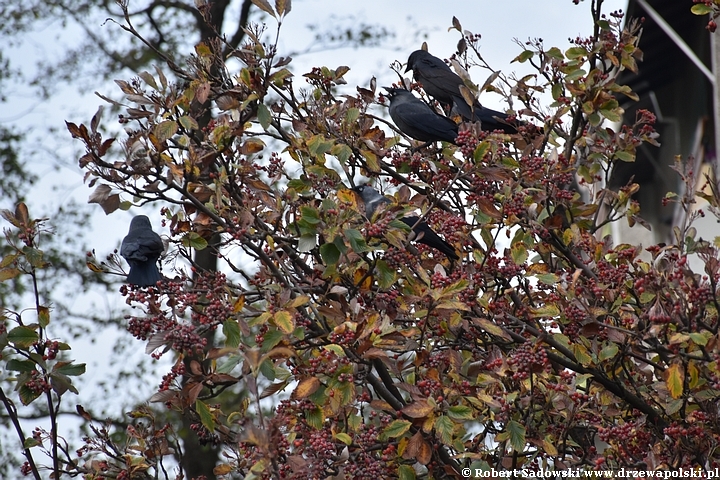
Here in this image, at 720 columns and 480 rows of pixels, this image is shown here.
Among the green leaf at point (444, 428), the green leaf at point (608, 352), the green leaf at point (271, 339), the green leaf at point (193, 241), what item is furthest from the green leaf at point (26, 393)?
the green leaf at point (608, 352)

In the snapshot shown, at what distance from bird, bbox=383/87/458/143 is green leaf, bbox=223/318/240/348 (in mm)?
1783

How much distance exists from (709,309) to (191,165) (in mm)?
2004

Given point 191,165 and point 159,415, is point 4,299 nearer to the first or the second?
point 159,415

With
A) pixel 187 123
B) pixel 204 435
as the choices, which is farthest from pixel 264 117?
pixel 204 435

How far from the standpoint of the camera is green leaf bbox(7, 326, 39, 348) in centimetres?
296

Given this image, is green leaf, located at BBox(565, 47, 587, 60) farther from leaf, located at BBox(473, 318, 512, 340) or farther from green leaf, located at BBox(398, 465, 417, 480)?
green leaf, located at BBox(398, 465, 417, 480)

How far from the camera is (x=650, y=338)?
2938mm

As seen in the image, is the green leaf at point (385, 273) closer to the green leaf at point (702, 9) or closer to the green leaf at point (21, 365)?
the green leaf at point (21, 365)

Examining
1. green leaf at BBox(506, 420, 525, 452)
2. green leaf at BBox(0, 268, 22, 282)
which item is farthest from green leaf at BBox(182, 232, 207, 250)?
green leaf at BBox(506, 420, 525, 452)

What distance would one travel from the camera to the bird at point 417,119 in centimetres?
420

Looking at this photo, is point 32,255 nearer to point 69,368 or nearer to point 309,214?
point 69,368

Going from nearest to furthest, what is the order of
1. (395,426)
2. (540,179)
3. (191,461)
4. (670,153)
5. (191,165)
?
(395,426) < (191,165) < (540,179) < (191,461) < (670,153)

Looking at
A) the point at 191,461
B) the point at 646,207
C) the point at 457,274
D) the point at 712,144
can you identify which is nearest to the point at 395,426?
the point at 457,274

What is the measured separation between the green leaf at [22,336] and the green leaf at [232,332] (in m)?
0.75
